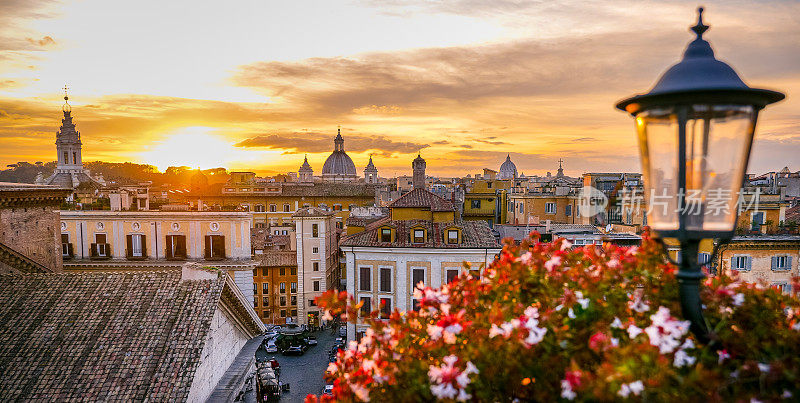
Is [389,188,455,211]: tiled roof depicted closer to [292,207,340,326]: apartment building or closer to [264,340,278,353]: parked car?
[292,207,340,326]: apartment building

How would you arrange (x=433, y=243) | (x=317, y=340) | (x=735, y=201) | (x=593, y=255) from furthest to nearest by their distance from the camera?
(x=317, y=340) → (x=433, y=243) → (x=593, y=255) → (x=735, y=201)

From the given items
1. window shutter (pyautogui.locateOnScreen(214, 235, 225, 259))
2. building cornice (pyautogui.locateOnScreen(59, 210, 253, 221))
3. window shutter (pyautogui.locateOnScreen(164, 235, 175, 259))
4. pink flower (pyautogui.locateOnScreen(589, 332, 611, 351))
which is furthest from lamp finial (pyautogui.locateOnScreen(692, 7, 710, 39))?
window shutter (pyautogui.locateOnScreen(164, 235, 175, 259))

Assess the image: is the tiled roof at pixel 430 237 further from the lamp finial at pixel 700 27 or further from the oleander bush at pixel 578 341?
the lamp finial at pixel 700 27

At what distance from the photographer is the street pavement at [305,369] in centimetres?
2478

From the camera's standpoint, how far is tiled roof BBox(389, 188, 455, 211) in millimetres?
24516

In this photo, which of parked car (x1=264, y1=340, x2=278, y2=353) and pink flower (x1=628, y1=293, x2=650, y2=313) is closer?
pink flower (x1=628, y1=293, x2=650, y2=313)

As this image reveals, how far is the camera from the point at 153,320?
10.4m

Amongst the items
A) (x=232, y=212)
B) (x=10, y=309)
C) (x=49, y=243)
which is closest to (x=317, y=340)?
(x=232, y=212)

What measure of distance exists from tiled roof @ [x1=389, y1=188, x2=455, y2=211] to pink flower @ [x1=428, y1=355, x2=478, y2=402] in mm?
21041

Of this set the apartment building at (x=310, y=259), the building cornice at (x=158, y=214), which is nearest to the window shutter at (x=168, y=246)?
the building cornice at (x=158, y=214)

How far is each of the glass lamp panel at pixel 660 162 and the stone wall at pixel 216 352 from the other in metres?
8.51

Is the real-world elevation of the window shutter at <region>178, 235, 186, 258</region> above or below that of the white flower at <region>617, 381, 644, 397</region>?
below

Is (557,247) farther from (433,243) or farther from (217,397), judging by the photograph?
(433,243)

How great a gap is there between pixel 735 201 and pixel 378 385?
9.38ft
